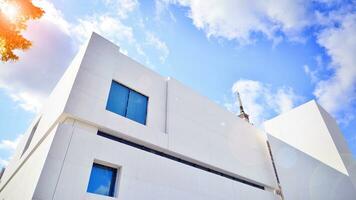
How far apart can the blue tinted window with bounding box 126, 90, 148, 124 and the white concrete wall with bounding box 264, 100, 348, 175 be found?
10924mm

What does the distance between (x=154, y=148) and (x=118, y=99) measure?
2333 millimetres

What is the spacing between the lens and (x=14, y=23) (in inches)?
211

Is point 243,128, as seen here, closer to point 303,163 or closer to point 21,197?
point 303,163

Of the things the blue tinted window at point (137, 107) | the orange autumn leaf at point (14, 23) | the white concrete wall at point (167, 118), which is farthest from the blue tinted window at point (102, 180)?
the orange autumn leaf at point (14, 23)

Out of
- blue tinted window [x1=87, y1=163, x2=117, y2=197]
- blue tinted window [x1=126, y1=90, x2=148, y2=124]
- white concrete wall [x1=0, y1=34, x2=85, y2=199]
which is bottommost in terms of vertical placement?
blue tinted window [x1=87, y1=163, x2=117, y2=197]

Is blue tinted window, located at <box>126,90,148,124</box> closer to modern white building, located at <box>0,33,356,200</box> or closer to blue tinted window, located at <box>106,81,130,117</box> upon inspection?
modern white building, located at <box>0,33,356,200</box>

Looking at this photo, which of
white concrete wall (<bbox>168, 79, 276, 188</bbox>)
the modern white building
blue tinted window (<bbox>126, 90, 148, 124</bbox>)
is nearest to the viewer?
the modern white building

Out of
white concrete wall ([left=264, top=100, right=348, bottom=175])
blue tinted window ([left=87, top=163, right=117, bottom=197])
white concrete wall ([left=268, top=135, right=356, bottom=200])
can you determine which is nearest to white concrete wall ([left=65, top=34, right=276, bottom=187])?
white concrete wall ([left=268, top=135, right=356, bottom=200])

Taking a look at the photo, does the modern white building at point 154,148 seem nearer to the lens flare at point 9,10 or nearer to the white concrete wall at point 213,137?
the white concrete wall at point 213,137

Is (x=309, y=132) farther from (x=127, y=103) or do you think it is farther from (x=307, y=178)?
(x=127, y=103)

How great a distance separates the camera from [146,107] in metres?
8.75

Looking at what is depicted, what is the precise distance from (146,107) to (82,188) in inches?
160

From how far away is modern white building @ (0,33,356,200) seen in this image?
582cm

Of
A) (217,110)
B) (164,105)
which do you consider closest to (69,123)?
(164,105)
